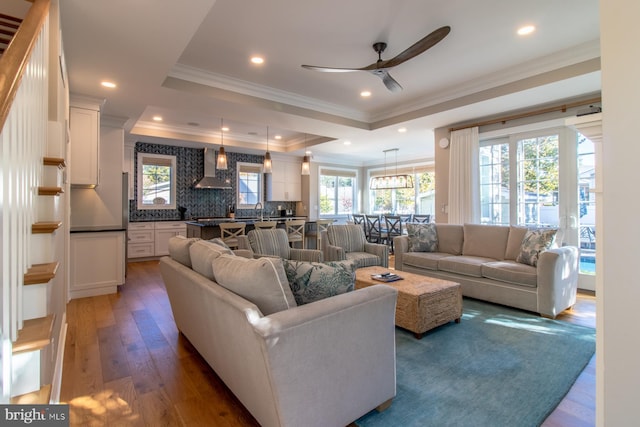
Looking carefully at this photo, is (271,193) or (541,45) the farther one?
(271,193)

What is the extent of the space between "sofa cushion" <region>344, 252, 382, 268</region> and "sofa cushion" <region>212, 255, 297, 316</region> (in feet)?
9.13

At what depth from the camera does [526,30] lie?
121 inches

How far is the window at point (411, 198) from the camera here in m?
8.90

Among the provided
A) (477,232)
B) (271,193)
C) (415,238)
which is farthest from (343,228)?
(271,193)

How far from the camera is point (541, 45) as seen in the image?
337cm

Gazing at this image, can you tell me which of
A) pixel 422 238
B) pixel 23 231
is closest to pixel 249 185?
pixel 422 238

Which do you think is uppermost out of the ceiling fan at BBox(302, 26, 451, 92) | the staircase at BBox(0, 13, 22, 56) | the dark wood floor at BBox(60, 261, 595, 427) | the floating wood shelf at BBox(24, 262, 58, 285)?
the ceiling fan at BBox(302, 26, 451, 92)

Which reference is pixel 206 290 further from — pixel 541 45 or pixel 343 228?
pixel 541 45

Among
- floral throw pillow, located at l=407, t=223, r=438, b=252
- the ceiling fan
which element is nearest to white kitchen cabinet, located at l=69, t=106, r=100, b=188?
the ceiling fan

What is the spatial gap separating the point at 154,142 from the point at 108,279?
3.60m

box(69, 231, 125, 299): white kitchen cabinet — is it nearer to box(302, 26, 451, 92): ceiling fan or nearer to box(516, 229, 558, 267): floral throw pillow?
box(302, 26, 451, 92): ceiling fan

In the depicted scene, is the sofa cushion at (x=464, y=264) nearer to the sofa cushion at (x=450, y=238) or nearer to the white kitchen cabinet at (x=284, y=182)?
the sofa cushion at (x=450, y=238)

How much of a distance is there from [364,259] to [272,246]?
1.31 m

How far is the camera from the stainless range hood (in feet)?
23.9
